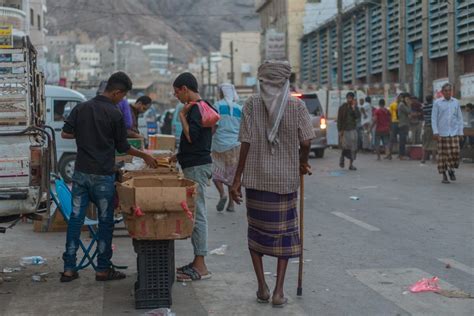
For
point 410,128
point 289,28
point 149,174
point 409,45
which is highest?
point 289,28

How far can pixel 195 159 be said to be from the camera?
24.3ft

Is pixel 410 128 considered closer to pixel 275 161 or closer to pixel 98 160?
pixel 98 160

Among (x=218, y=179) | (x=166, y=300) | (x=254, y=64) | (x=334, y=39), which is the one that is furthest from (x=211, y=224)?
(x=254, y=64)

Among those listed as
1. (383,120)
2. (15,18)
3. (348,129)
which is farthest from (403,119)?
(15,18)

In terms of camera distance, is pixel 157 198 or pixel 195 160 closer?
pixel 157 198

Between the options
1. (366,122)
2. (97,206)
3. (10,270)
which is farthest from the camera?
(366,122)

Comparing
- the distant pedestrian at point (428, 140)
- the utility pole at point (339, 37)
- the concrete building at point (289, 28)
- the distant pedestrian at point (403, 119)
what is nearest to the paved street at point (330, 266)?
the distant pedestrian at point (428, 140)

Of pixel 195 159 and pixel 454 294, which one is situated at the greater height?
pixel 195 159

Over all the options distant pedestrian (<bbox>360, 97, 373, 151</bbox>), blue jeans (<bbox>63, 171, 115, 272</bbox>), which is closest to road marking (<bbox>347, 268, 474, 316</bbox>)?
blue jeans (<bbox>63, 171, 115, 272</bbox>)

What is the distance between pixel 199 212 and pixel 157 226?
114 centimetres

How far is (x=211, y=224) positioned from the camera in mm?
11055

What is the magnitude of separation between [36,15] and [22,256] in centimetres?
4900

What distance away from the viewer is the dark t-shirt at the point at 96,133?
23.1ft

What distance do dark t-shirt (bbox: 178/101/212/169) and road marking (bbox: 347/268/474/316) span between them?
1.79 meters
